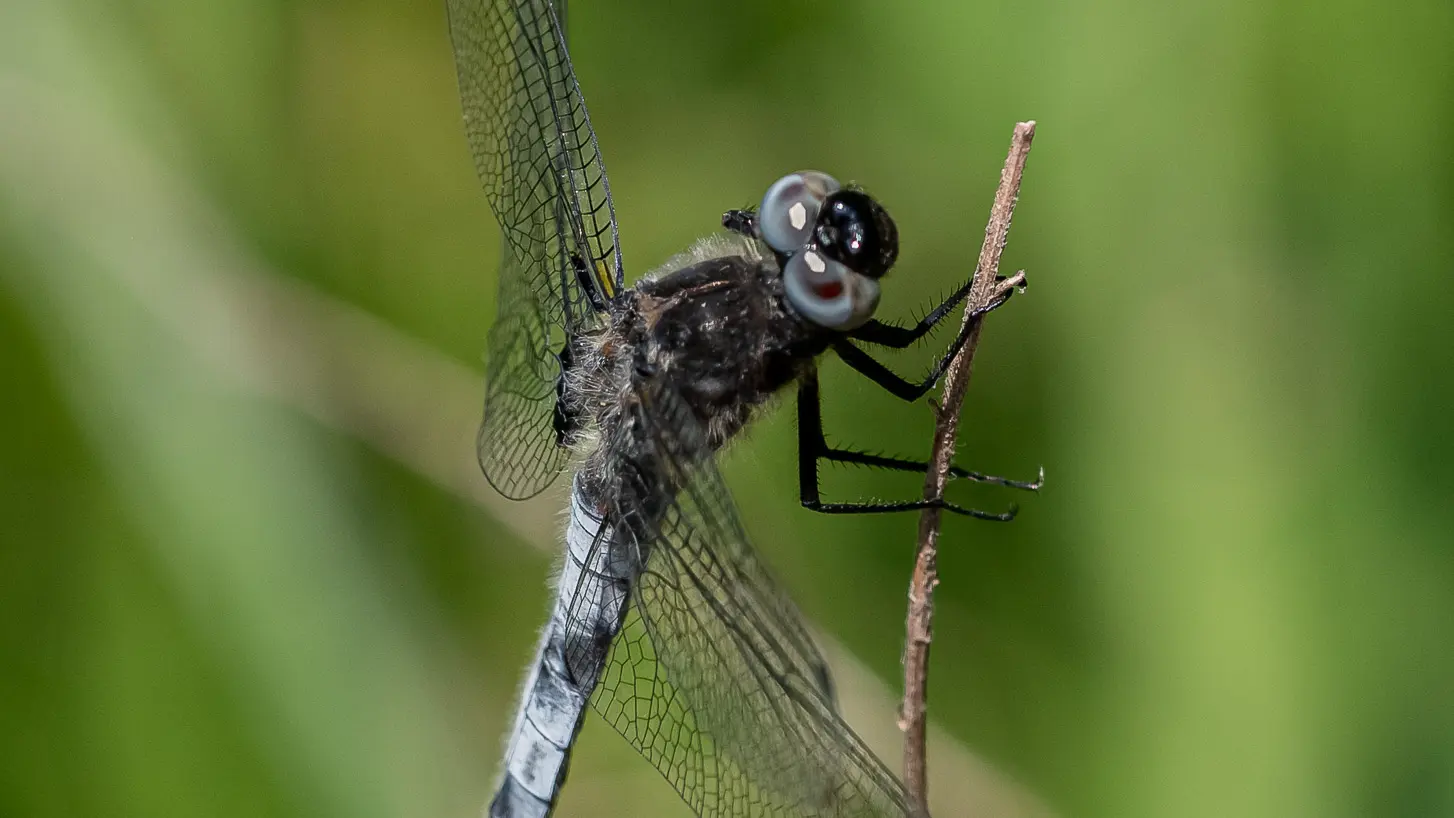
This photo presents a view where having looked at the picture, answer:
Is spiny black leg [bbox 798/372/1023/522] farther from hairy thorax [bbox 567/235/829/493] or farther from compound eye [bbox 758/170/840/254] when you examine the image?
compound eye [bbox 758/170/840/254]

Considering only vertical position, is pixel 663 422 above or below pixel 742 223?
below

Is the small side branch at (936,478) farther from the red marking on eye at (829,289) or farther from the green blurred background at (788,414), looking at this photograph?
the green blurred background at (788,414)

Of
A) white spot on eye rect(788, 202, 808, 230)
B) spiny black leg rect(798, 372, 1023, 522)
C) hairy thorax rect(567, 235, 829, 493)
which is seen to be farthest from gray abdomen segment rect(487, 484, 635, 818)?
white spot on eye rect(788, 202, 808, 230)

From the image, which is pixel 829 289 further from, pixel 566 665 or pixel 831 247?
pixel 566 665

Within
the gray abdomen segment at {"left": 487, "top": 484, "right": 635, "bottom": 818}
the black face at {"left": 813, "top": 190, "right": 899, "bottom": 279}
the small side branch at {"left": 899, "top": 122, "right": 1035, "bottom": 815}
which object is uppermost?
the black face at {"left": 813, "top": 190, "right": 899, "bottom": 279}

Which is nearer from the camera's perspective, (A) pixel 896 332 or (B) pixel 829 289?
(B) pixel 829 289

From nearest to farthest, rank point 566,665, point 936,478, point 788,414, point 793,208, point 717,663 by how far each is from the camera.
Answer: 1. point 936,478
2. point 717,663
3. point 793,208
4. point 566,665
5. point 788,414

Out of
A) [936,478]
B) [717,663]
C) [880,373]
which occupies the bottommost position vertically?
[717,663]

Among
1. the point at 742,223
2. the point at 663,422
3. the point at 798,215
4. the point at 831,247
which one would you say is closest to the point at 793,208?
the point at 798,215

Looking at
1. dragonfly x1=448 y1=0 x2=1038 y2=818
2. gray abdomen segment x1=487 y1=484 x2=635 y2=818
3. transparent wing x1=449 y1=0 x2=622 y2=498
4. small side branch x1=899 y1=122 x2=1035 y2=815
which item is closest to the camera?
small side branch x1=899 y1=122 x2=1035 y2=815
